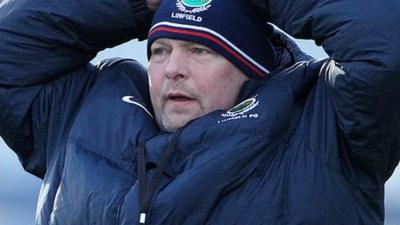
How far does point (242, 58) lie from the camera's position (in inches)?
164

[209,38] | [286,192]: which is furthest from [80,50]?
[286,192]

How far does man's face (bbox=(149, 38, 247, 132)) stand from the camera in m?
4.10

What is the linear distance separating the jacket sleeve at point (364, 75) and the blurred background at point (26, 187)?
10.9 feet

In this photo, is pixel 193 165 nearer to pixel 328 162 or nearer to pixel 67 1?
pixel 328 162

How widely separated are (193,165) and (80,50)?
66 cm

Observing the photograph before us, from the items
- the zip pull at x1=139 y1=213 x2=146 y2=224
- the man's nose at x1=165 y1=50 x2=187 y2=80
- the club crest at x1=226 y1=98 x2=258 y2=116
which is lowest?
the zip pull at x1=139 y1=213 x2=146 y2=224

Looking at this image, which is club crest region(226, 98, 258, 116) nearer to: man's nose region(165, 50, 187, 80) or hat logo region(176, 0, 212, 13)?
man's nose region(165, 50, 187, 80)

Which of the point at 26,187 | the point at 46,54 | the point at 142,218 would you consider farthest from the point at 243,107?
the point at 26,187

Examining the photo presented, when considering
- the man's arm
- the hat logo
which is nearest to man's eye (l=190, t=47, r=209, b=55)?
the hat logo

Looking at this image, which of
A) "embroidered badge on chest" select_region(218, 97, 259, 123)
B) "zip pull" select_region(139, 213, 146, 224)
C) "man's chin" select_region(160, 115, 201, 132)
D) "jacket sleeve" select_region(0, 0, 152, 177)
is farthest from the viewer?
"jacket sleeve" select_region(0, 0, 152, 177)

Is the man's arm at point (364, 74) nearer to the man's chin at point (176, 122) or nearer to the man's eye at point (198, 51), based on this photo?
the man's eye at point (198, 51)

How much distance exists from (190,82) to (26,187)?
12.2 ft

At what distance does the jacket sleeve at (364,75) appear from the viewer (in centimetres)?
385

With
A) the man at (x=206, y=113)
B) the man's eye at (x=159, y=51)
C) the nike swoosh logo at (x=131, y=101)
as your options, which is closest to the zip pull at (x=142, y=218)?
the man at (x=206, y=113)
